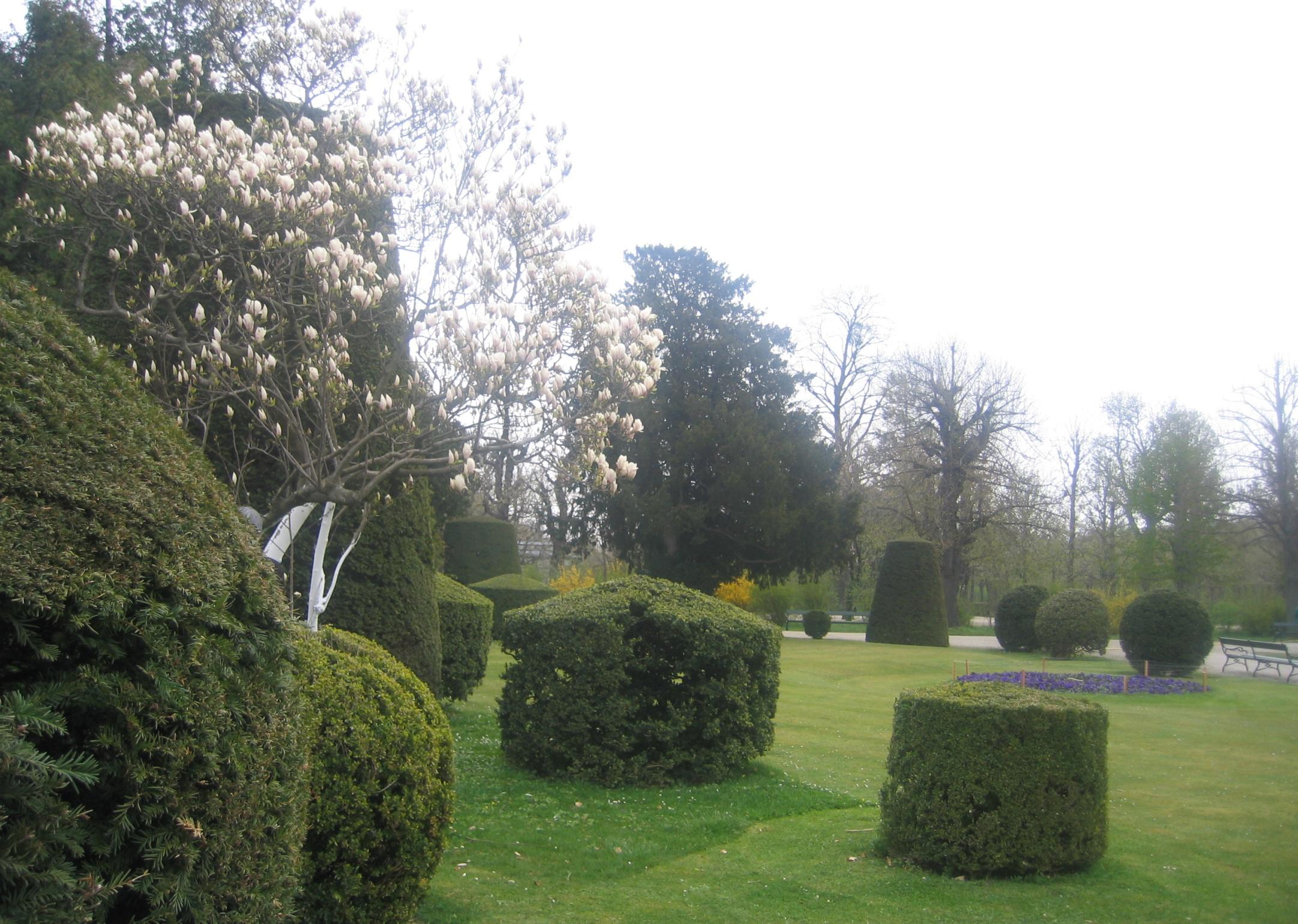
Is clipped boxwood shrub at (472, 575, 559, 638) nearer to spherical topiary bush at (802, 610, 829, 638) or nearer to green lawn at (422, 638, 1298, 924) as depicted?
green lawn at (422, 638, 1298, 924)

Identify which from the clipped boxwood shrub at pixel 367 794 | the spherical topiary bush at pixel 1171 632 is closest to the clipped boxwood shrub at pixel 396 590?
the clipped boxwood shrub at pixel 367 794

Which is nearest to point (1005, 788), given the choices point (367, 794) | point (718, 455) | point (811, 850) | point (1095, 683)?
point (811, 850)

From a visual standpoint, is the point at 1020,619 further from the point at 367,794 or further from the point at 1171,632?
the point at 367,794

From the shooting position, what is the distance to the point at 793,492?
33.6 m

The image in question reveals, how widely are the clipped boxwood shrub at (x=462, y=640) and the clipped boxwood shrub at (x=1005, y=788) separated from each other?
6.78 metres

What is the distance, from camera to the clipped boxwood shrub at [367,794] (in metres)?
4.04

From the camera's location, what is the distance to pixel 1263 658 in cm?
2152

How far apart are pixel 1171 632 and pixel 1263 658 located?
207cm

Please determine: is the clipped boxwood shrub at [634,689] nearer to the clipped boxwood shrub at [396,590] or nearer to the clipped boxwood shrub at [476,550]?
the clipped boxwood shrub at [396,590]

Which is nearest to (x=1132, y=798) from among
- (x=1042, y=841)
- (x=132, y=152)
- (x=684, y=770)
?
(x=1042, y=841)

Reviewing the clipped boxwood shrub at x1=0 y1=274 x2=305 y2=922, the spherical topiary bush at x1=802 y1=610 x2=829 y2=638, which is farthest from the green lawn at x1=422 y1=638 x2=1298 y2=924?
the spherical topiary bush at x1=802 y1=610 x2=829 y2=638

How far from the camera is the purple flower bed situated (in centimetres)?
1739

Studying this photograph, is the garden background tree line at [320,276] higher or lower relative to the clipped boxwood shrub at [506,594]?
higher

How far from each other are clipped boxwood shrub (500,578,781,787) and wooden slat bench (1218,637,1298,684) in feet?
55.4
